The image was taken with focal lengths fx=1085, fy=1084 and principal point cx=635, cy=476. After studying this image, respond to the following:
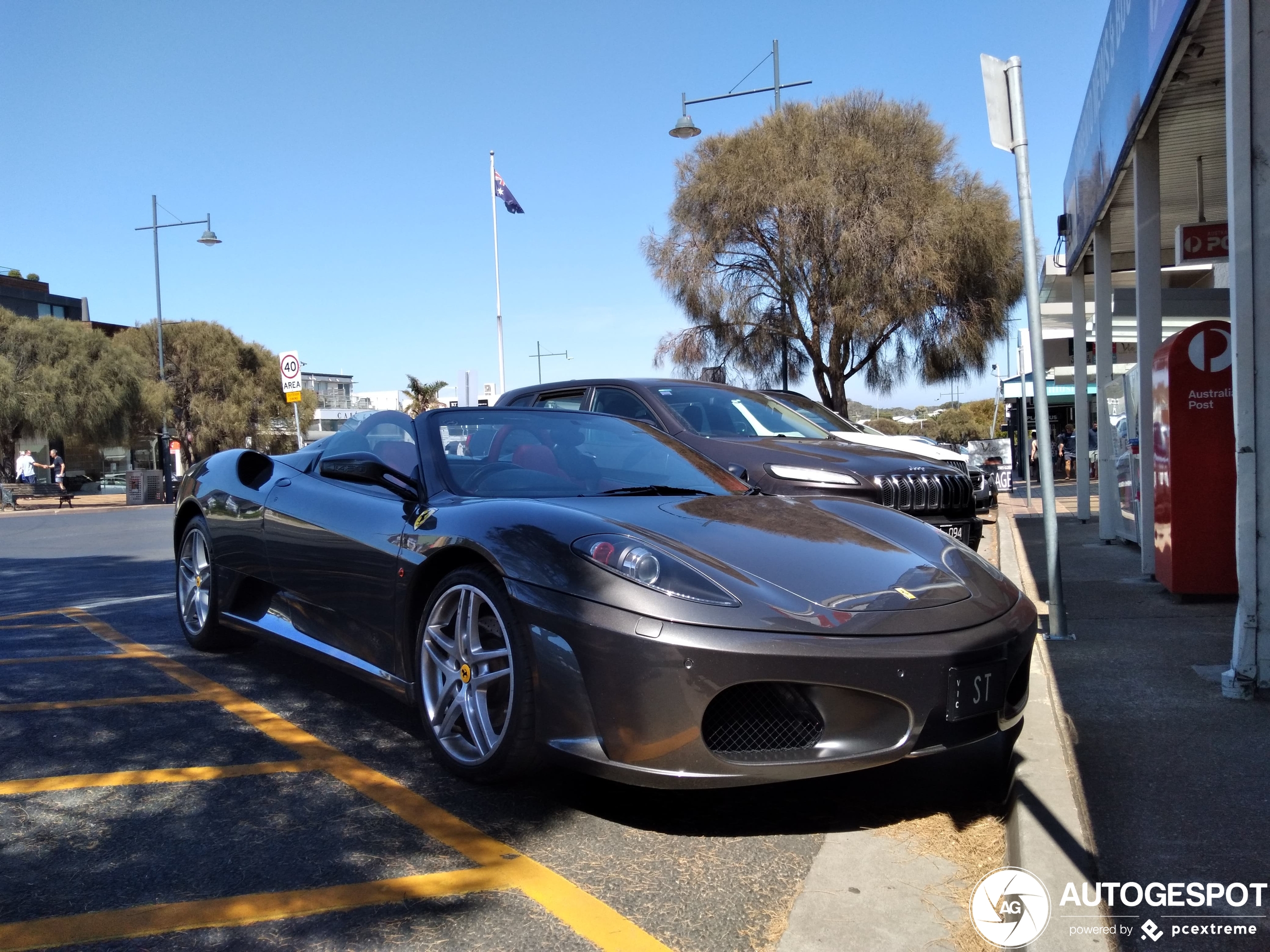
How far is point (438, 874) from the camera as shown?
9.00 feet

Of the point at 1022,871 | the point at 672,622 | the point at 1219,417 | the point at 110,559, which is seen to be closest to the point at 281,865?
the point at 672,622

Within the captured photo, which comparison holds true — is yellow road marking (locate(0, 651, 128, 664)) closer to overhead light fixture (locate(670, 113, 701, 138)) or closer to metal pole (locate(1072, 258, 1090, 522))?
metal pole (locate(1072, 258, 1090, 522))

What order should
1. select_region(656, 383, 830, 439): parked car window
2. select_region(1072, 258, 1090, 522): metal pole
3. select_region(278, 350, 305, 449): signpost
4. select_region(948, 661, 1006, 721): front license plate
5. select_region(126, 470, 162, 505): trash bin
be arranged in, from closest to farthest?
1. select_region(948, 661, 1006, 721): front license plate
2. select_region(656, 383, 830, 439): parked car window
3. select_region(1072, 258, 1090, 522): metal pole
4. select_region(278, 350, 305, 449): signpost
5. select_region(126, 470, 162, 505): trash bin

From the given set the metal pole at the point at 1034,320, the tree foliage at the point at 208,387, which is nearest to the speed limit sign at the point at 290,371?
the metal pole at the point at 1034,320

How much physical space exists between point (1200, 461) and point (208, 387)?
54043mm

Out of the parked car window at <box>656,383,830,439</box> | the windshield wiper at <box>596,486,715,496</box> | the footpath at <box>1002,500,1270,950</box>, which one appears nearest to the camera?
the footpath at <box>1002,500,1270,950</box>

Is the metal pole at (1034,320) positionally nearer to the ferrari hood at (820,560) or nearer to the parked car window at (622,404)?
the ferrari hood at (820,560)

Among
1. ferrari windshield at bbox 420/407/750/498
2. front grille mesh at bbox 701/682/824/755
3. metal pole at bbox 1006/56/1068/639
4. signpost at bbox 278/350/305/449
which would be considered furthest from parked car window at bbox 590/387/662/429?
signpost at bbox 278/350/305/449

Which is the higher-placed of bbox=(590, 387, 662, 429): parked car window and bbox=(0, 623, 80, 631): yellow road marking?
bbox=(590, 387, 662, 429): parked car window

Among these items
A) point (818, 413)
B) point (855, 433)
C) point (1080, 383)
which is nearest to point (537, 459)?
point (855, 433)

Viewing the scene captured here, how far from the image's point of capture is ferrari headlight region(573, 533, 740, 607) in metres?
2.93

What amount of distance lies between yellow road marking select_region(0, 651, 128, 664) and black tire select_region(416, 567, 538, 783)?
8.44 feet

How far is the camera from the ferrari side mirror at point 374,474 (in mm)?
3951

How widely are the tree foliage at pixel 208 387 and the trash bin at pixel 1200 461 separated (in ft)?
166
